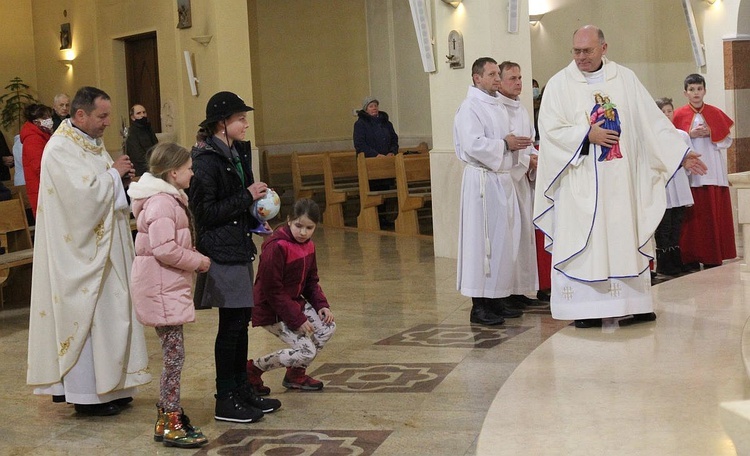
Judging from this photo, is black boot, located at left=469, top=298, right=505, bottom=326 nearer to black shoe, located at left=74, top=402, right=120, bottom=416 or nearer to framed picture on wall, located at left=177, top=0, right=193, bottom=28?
black shoe, located at left=74, top=402, right=120, bottom=416

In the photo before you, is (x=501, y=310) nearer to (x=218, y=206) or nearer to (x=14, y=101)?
(x=218, y=206)

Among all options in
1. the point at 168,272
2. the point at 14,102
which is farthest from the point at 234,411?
the point at 14,102

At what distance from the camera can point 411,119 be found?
16172mm

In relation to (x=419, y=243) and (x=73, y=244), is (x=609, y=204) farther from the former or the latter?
(x=419, y=243)

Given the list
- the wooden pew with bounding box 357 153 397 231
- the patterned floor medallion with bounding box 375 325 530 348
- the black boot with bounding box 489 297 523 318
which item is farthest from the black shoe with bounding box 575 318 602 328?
the wooden pew with bounding box 357 153 397 231

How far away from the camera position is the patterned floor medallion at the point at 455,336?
623 cm

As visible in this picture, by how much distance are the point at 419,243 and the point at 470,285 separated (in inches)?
164

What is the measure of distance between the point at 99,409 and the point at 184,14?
981 centimetres

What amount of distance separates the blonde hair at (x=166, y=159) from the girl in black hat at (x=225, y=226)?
181 millimetres

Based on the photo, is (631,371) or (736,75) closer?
(631,371)

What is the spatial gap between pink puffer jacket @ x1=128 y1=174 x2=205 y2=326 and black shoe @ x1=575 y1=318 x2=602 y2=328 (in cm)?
235

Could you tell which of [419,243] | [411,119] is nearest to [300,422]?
[419,243]

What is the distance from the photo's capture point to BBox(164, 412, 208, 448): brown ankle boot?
4445 millimetres

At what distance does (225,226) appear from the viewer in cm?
466
